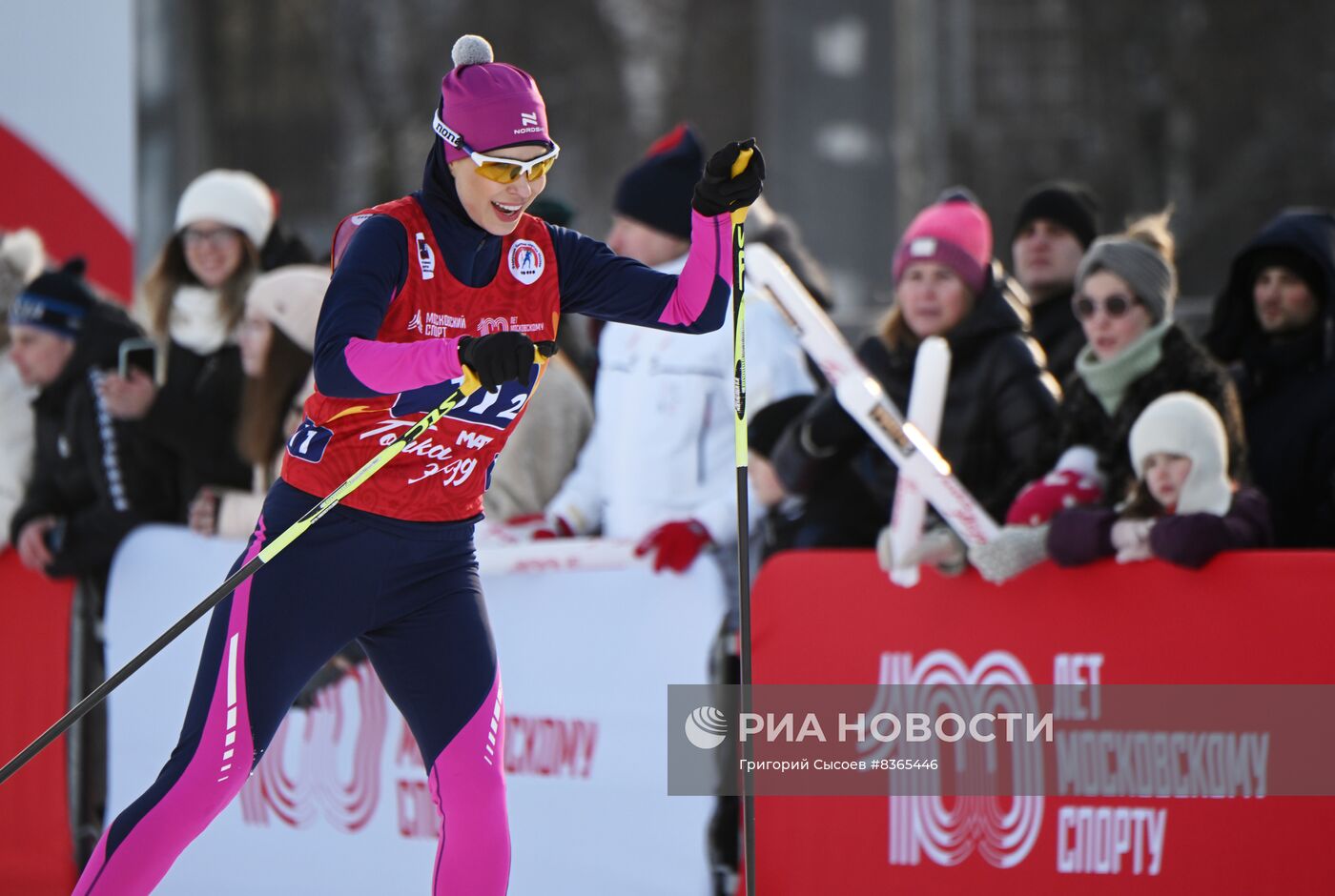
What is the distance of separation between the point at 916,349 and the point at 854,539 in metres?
0.58

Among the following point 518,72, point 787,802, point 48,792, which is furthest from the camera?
point 48,792

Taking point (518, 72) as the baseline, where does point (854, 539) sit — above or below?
below

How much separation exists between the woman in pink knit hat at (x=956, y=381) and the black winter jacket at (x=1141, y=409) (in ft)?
0.37

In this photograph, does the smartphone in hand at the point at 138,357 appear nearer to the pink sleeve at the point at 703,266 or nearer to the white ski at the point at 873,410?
the white ski at the point at 873,410

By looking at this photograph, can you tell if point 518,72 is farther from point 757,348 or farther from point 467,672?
point 757,348

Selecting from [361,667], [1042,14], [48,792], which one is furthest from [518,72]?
[1042,14]

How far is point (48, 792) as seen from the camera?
6.64 m

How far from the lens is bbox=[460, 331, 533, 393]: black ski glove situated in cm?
376

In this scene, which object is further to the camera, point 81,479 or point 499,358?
point 81,479

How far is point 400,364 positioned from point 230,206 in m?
3.29

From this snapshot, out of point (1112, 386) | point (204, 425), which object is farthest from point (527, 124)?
point (204, 425)

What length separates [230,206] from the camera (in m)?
6.92

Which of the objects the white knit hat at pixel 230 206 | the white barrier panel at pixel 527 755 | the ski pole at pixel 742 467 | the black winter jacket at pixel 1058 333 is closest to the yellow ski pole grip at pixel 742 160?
the ski pole at pixel 742 467

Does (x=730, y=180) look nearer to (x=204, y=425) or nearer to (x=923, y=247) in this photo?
(x=923, y=247)
